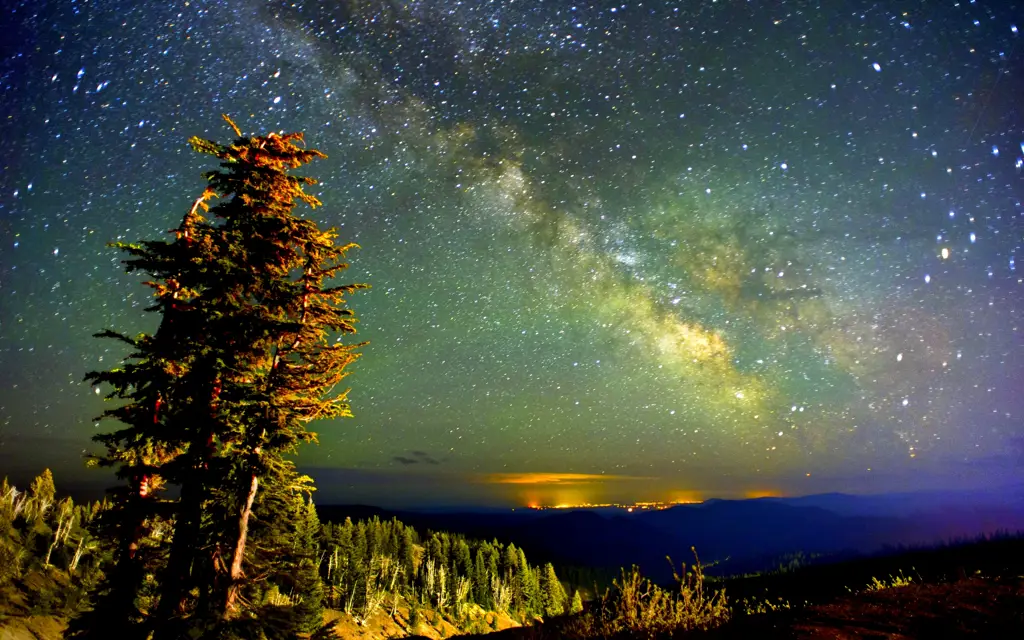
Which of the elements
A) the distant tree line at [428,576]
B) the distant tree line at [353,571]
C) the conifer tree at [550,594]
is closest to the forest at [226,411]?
the distant tree line at [353,571]

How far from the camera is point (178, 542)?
339 inches

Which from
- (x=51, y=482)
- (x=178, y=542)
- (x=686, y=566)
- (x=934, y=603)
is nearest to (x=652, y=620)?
(x=686, y=566)

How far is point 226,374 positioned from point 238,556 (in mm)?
3282

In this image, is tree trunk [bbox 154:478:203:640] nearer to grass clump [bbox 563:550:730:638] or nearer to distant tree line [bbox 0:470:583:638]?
grass clump [bbox 563:550:730:638]

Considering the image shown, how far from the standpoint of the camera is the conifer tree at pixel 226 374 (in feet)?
28.7

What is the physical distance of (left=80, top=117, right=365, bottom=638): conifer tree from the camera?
344 inches

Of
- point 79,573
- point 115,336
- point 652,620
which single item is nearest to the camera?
point 652,620

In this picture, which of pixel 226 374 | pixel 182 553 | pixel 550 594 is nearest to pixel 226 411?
pixel 226 374

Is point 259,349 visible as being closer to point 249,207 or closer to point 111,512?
point 249,207

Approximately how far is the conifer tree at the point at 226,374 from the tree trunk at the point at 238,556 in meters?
0.02

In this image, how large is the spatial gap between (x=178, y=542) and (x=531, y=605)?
3813 inches

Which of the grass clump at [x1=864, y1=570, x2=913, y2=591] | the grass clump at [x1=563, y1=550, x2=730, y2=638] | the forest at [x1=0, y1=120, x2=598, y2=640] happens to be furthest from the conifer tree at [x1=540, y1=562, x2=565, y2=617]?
the grass clump at [x1=563, y1=550, x2=730, y2=638]

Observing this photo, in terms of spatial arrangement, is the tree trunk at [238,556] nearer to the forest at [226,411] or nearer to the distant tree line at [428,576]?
the forest at [226,411]

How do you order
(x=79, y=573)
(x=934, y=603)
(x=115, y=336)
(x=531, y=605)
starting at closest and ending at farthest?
(x=934, y=603)
(x=115, y=336)
(x=79, y=573)
(x=531, y=605)
